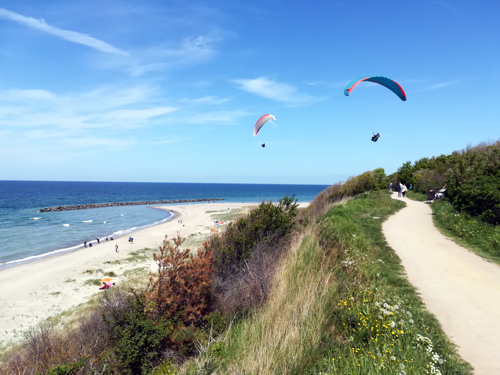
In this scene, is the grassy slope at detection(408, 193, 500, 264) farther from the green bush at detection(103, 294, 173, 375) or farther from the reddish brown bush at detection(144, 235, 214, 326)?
the green bush at detection(103, 294, 173, 375)

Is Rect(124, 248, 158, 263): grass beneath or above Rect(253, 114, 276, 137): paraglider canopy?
beneath

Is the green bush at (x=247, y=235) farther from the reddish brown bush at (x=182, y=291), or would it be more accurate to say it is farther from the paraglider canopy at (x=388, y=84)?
the paraglider canopy at (x=388, y=84)

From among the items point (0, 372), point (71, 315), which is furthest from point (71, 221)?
point (0, 372)

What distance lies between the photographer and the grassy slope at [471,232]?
883cm

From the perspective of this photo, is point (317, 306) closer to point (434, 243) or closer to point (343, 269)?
point (343, 269)

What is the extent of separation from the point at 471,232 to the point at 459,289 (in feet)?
18.1

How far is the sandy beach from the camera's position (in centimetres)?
1298

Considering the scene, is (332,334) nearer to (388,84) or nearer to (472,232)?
(472,232)

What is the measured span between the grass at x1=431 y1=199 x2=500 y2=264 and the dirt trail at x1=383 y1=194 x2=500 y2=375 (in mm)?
374

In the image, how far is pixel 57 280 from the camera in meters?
17.6

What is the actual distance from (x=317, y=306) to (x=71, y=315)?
12.0 m

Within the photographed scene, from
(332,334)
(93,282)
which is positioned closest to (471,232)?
(332,334)

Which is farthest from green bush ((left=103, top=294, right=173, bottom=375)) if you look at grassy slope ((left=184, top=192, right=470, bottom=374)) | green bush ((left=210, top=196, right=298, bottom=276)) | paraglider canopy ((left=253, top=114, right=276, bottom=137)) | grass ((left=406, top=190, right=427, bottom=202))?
grass ((left=406, top=190, right=427, bottom=202))

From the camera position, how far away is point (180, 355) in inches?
204
